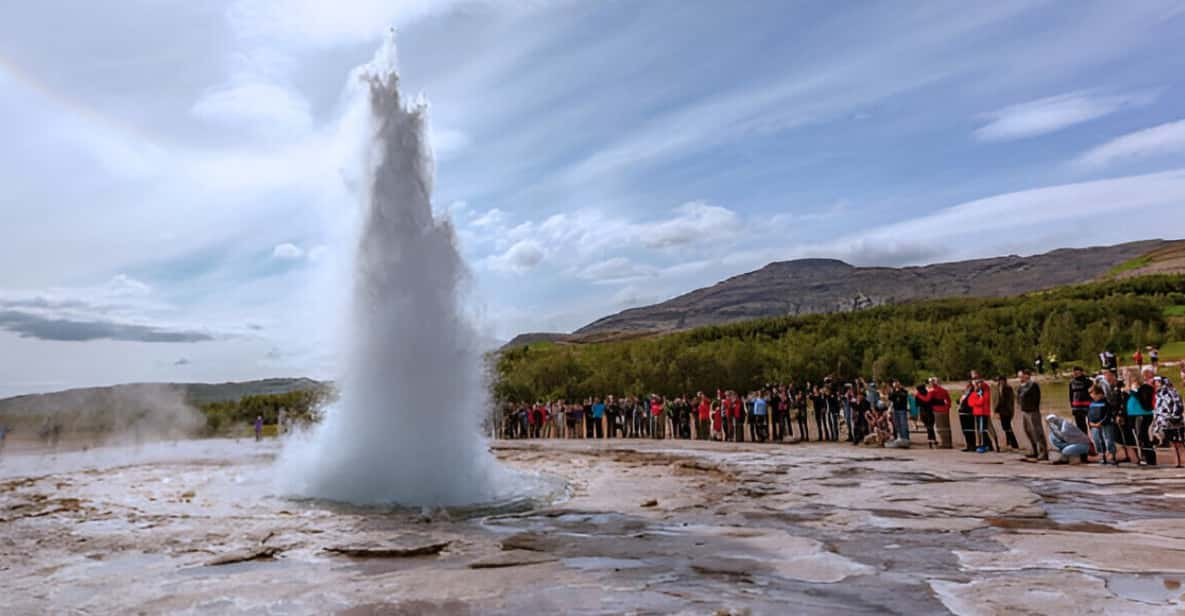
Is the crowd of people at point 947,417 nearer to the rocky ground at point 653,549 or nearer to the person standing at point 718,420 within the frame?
the person standing at point 718,420

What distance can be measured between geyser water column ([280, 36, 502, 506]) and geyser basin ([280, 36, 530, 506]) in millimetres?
15

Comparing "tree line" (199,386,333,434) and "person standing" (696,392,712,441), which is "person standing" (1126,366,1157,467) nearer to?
"person standing" (696,392,712,441)

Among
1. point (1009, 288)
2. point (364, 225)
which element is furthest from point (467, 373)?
point (1009, 288)

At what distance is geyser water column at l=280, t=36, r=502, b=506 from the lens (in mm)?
10305

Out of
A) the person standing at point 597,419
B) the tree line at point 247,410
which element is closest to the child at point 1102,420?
the person standing at point 597,419

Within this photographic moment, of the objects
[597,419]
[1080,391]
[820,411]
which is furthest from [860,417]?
[597,419]

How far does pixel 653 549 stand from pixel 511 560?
1.24 m

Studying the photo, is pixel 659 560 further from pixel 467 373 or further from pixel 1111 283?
pixel 1111 283

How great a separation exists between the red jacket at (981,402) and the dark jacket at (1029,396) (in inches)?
62.1

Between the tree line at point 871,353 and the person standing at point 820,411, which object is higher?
the tree line at point 871,353

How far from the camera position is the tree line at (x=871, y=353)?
36812mm

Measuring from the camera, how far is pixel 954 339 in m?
39.0

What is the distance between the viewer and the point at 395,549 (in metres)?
6.52

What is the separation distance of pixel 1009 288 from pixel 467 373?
21161cm
